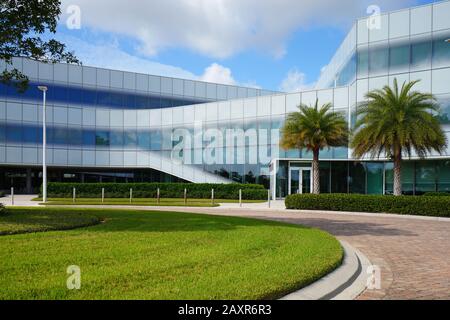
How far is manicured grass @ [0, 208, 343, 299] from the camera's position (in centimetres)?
595

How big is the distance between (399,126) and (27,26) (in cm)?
1925

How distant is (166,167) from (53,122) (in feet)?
45.1

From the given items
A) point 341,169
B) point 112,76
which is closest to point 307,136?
point 341,169

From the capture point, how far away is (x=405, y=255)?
1040cm

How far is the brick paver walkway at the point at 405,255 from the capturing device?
22.7ft

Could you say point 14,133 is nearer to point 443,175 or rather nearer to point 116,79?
point 116,79

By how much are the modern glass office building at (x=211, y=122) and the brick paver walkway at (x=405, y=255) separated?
1664 cm

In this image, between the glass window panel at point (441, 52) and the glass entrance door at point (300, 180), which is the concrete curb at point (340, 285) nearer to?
the glass window panel at point (441, 52)

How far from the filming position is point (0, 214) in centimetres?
1540

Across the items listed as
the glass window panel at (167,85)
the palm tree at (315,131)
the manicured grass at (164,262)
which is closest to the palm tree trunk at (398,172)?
the palm tree at (315,131)

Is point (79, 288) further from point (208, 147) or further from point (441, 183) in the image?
point (208, 147)

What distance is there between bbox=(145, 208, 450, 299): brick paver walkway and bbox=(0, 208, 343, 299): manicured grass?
3.69ft

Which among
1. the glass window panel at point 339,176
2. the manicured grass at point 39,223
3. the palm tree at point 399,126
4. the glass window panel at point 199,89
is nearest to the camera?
the manicured grass at point 39,223

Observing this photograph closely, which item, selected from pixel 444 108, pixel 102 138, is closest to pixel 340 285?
pixel 444 108
